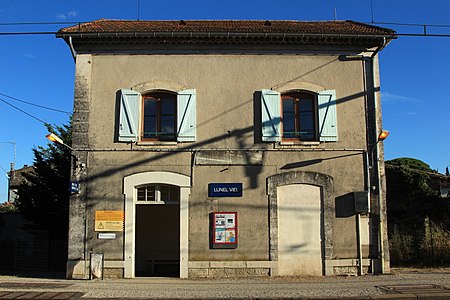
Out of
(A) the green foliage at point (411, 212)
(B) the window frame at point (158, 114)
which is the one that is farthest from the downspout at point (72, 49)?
(A) the green foliage at point (411, 212)

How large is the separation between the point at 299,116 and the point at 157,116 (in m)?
4.30

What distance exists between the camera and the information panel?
12312 millimetres

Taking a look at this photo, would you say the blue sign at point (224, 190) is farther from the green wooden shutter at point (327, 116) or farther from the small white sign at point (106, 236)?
the small white sign at point (106, 236)

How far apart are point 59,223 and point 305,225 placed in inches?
349

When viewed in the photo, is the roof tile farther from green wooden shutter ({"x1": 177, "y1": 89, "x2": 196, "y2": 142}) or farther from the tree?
the tree

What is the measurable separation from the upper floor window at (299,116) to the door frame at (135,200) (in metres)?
2.79

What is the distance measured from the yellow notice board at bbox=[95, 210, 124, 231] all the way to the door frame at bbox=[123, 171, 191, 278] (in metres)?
0.20

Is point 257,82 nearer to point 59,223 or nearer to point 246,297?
point 246,297

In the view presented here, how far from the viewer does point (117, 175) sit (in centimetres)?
1259

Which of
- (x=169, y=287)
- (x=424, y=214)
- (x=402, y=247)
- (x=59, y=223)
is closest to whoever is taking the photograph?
(x=169, y=287)

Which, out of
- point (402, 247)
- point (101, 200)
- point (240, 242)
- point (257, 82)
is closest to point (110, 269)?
point (101, 200)

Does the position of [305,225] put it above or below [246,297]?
above

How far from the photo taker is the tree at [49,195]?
1561 cm

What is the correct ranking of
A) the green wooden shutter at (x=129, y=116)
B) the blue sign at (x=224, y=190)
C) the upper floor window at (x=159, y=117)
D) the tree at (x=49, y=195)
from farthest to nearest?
the tree at (x=49, y=195), the upper floor window at (x=159, y=117), the green wooden shutter at (x=129, y=116), the blue sign at (x=224, y=190)
